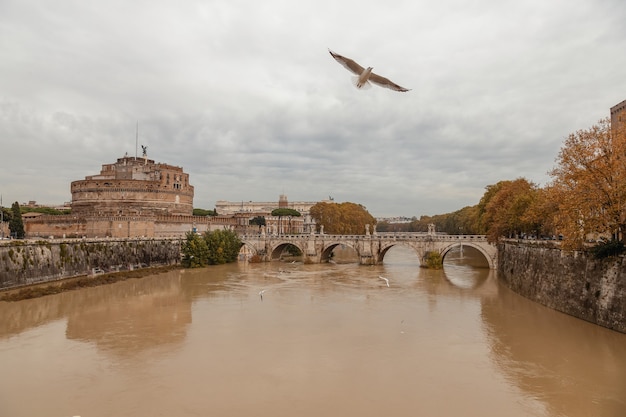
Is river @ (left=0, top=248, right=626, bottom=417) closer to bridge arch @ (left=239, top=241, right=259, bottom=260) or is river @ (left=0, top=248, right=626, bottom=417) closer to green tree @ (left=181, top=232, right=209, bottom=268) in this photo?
green tree @ (left=181, top=232, right=209, bottom=268)

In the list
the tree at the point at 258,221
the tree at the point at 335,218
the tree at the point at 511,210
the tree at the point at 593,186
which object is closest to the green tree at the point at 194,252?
the tree at the point at 335,218

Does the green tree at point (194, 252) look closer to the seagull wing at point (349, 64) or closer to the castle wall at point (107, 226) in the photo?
the castle wall at point (107, 226)

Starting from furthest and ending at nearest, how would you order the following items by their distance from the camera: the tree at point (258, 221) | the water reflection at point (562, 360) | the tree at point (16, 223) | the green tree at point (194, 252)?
1. the tree at point (258, 221)
2. the tree at point (16, 223)
3. the green tree at point (194, 252)
4. the water reflection at point (562, 360)

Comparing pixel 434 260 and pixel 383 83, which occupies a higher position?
pixel 383 83

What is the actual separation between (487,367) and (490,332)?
17.8 feet

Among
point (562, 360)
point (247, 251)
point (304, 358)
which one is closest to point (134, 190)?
point (247, 251)

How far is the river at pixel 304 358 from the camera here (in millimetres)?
12891

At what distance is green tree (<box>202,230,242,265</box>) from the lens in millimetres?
52562

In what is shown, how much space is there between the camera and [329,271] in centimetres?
4688

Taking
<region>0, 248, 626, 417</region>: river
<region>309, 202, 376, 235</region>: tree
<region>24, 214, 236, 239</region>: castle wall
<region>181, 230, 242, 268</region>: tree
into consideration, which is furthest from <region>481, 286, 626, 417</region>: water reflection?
<region>309, 202, 376, 235</region>: tree

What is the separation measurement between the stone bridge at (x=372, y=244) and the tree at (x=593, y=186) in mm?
23886

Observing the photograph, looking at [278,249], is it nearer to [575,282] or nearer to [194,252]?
[194,252]

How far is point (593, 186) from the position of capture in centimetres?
2045

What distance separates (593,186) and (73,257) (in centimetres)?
3647
